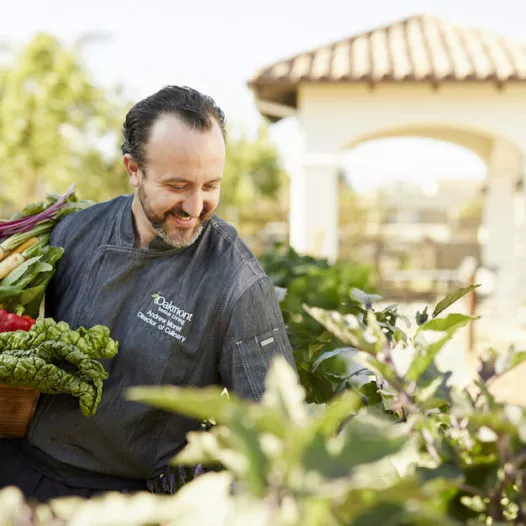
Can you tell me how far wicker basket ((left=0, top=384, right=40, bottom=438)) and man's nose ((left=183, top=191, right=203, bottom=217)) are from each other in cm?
57

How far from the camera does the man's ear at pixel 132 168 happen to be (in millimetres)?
2129

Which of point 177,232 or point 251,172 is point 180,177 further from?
point 251,172

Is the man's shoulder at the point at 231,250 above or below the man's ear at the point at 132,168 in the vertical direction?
below

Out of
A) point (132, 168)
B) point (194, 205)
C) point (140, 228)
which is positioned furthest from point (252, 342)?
point (132, 168)

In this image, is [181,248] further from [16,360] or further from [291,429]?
[291,429]

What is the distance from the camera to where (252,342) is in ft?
6.20

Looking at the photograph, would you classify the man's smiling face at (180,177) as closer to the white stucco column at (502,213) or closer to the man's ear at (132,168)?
the man's ear at (132,168)

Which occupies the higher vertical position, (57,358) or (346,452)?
(346,452)

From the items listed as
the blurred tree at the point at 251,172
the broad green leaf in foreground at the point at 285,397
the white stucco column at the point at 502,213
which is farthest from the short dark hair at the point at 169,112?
the blurred tree at the point at 251,172

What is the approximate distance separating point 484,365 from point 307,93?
10.9 meters

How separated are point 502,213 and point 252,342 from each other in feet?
42.1

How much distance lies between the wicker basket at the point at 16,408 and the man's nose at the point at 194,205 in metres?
0.57

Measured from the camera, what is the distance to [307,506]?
27.0 inches

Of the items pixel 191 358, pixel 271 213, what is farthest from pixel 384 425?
pixel 271 213
